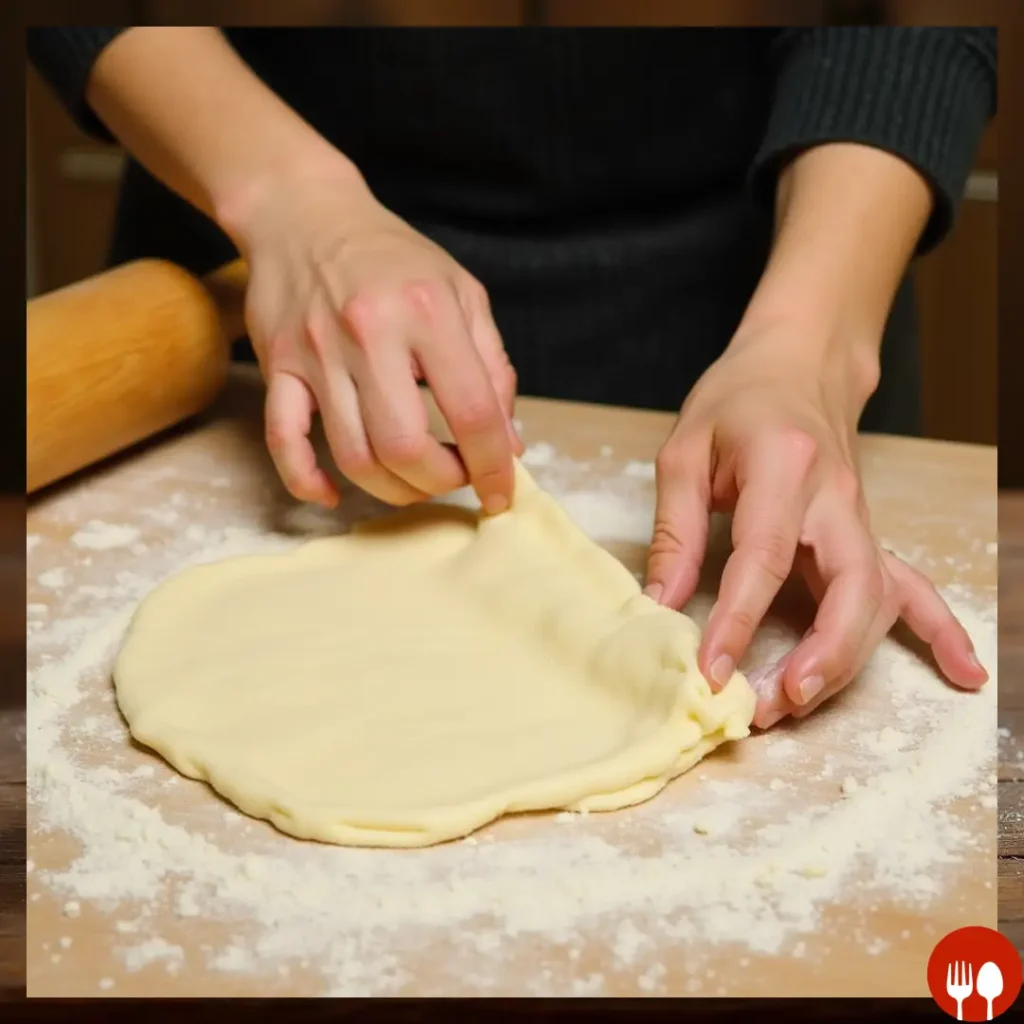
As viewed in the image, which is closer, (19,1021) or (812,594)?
(19,1021)

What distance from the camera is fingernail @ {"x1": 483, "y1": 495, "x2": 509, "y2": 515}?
1029 millimetres

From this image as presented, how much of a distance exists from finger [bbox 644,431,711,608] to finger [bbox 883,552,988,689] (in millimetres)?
142

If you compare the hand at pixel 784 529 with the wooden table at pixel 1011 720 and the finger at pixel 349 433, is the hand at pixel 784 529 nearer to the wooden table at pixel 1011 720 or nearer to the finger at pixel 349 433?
the wooden table at pixel 1011 720

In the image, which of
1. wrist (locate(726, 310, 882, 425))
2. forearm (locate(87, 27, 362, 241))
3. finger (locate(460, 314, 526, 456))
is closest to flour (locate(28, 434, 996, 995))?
wrist (locate(726, 310, 882, 425))

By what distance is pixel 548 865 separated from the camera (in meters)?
0.74

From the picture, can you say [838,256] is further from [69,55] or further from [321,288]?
[69,55]

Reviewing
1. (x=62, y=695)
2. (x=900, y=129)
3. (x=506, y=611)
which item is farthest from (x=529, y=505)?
(x=900, y=129)

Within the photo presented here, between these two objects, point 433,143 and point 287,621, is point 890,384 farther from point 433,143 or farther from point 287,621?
point 287,621

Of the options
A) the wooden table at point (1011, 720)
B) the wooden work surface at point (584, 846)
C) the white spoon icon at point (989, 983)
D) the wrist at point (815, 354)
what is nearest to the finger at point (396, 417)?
the wooden work surface at point (584, 846)

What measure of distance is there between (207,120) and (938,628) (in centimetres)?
79

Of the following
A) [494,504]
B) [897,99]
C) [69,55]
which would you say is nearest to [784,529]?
[494,504]

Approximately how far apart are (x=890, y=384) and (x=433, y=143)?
0.60m

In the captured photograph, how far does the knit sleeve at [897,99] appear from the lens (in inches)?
45.9

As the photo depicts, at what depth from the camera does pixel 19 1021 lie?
2.19ft
